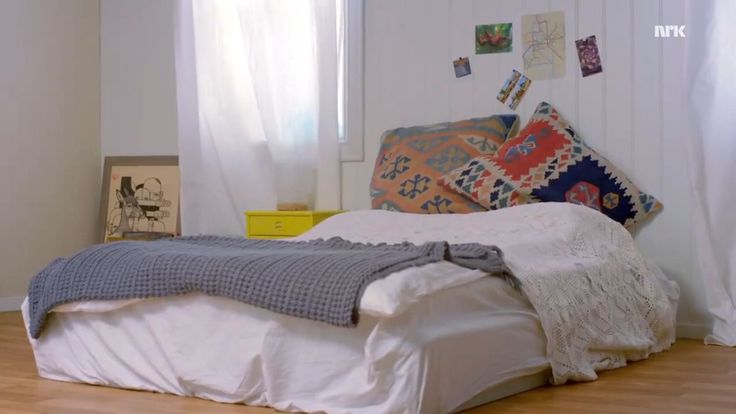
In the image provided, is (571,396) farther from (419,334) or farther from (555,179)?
(555,179)

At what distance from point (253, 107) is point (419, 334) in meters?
2.84

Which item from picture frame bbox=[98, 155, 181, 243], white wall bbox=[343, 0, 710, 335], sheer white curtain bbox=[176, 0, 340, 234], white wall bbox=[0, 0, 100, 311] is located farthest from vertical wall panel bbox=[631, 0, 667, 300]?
white wall bbox=[0, 0, 100, 311]

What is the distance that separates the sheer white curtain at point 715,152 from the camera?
3711 mm

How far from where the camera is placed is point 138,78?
5.57 metres

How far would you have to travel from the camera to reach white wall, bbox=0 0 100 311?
5156 millimetres

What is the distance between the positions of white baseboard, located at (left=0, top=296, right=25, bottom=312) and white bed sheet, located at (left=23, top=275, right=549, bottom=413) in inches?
84.8

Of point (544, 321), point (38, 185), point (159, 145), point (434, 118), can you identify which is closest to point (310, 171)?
point (434, 118)

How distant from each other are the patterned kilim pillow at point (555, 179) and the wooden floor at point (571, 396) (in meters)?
0.80

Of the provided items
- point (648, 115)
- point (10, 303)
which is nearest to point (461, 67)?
point (648, 115)

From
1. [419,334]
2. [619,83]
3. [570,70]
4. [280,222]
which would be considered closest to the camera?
[419,334]

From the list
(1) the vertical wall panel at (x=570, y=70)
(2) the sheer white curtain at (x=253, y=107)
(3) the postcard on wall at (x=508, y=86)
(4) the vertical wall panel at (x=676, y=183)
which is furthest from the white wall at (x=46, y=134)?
(4) the vertical wall panel at (x=676, y=183)

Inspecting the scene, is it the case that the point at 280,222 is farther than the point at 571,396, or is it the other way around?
the point at 280,222

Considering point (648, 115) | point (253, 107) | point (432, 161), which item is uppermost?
point (253, 107)

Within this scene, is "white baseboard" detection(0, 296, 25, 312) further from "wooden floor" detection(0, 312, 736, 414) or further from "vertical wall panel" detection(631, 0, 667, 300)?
"vertical wall panel" detection(631, 0, 667, 300)
